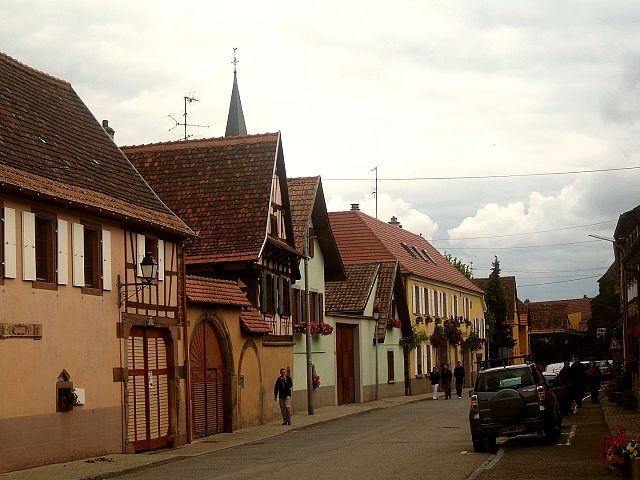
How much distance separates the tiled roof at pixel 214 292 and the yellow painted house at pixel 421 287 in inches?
1113

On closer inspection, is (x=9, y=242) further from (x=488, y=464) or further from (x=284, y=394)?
(x=284, y=394)

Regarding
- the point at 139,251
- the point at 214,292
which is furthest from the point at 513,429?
the point at 214,292

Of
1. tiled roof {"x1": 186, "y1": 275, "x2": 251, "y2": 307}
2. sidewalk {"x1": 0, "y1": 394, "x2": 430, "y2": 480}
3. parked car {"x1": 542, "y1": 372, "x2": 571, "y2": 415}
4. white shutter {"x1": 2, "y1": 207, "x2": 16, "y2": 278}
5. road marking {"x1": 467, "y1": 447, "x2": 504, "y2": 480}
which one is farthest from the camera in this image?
parked car {"x1": 542, "y1": 372, "x2": 571, "y2": 415}

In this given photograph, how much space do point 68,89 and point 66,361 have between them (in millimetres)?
9278

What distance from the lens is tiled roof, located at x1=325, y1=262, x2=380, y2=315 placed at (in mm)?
53000

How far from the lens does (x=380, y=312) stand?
55812 mm

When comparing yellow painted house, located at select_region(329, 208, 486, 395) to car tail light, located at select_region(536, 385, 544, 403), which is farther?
yellow painted house, located at select_region(329, 208, 486, 395)

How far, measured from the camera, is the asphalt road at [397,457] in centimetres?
1850

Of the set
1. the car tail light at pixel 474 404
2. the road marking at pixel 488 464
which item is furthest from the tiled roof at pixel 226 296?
the road marking at pixel 488 464

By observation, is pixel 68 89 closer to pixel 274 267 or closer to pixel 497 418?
pixel 274 267

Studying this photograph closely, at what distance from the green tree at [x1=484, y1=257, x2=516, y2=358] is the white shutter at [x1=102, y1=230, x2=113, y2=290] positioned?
72098mm

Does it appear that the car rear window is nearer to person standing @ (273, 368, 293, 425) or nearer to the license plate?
the license plate

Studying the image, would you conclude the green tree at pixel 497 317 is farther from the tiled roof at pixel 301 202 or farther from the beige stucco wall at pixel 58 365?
the beige stucco wall at pixel 58 365

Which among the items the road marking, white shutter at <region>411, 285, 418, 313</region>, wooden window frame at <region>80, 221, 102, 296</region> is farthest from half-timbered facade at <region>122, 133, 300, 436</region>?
white shutter at <region>411, 285, 418, 313</region>
